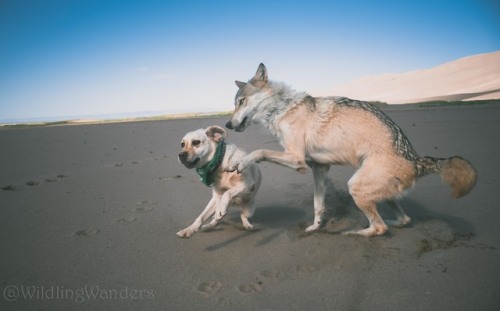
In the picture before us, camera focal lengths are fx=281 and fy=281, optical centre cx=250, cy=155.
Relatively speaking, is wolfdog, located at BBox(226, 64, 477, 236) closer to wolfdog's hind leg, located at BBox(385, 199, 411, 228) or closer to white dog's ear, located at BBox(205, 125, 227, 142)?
wolfdog's hind leg, located at BBox(385, 199, 411, 228)

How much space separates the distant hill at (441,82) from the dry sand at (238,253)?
3341cm

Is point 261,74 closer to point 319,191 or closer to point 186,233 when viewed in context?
point 319,191

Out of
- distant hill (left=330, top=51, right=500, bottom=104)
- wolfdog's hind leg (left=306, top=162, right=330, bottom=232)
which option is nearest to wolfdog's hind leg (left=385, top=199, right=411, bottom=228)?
wolfdog's hind leg (left=306, top=162, right=330, bottom=232)

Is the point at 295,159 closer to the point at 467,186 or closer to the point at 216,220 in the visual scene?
the point at 216,220

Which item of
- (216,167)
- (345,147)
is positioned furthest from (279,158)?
(216,167)

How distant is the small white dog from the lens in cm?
379

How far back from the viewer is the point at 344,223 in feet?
12.9

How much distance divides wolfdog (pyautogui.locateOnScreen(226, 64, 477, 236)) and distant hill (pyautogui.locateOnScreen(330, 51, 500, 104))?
3367cm

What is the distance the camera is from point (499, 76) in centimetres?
3519

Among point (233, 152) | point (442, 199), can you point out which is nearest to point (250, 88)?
point (233, 152)

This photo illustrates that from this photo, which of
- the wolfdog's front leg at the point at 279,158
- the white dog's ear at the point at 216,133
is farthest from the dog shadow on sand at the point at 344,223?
the white dog's ear at the point at 216,133

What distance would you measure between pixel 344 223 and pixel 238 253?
1.64 meters

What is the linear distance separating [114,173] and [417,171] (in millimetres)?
6399

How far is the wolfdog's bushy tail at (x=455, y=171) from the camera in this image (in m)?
3.16
